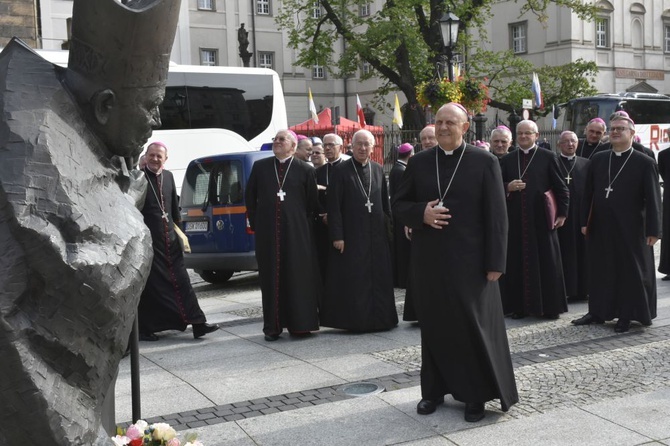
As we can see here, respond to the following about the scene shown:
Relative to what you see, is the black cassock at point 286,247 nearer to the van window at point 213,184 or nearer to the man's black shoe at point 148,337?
the man's black shoe at point 148,337

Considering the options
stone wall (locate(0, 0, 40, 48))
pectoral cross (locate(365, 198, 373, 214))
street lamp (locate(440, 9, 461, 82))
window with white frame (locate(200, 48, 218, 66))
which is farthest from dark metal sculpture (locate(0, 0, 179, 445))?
window with white frame (locate(200, 48, 218, 66))

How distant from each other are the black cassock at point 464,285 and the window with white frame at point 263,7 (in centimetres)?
4302

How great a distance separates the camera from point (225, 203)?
11578 mm

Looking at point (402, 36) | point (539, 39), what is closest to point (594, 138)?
point (402, 36)

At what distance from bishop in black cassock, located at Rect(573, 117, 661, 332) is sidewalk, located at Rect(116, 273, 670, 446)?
22 centimetres

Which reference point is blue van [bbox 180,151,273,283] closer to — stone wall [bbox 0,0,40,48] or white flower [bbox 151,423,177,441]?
stone wall [bbox 0,0,40,48]

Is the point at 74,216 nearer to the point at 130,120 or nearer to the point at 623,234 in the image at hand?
the point at 130,120

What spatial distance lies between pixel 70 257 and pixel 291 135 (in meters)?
6.80

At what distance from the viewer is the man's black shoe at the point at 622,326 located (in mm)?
7590

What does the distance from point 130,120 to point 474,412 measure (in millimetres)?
3718

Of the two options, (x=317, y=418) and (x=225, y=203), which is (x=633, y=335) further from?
(x=225, y=203)

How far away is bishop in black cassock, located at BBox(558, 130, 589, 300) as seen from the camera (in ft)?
31.5

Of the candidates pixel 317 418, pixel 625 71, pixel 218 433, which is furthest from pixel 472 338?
pixel 625 71

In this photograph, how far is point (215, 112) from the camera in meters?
19.7
